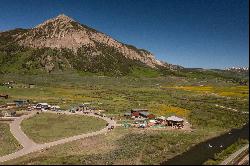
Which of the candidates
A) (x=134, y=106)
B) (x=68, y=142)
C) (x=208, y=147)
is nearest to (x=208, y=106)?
(x=134, y=106)

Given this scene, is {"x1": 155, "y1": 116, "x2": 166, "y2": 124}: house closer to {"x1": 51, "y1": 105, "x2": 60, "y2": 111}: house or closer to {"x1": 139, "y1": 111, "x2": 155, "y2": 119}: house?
{"x1": 139, "y1": 111, "x2": 155, "y2": 119}: house

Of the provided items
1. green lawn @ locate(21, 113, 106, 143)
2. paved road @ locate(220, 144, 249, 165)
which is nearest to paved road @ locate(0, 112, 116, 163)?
green lawn @ locate(21, 113, 106, 143)

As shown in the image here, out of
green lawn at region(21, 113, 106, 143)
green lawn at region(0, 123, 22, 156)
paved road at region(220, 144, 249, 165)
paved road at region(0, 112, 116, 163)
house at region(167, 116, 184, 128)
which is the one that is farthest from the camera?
house at region(167, 116, 184, 128)

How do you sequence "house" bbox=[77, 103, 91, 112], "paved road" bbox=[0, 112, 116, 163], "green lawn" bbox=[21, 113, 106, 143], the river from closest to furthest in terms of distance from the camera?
the river, "paved road" bbox=[0, 112, 116, 163], "green lawn" bbox=[21, 113, 106, 143], "house" bbox=[77, 103, 91, 112]

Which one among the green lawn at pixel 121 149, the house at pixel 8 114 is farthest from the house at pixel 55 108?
the green lawn at pixel 121 149

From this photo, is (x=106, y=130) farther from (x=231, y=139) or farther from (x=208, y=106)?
(x=208, y=106)

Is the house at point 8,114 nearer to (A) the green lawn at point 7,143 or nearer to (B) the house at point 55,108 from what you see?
(B) the house at point 55,108
